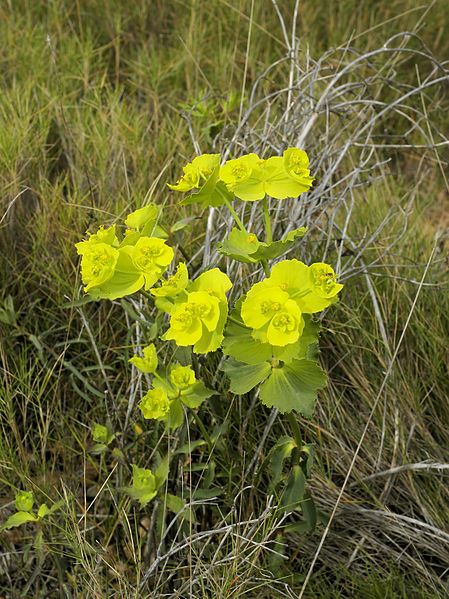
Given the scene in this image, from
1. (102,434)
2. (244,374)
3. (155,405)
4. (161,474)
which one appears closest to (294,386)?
(244,374)

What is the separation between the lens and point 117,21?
275 centimetres

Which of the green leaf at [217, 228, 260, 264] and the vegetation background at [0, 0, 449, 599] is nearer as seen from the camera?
the green leaf at [217, 228, 260, 264]

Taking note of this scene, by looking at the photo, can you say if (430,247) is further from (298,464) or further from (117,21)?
(117,21)

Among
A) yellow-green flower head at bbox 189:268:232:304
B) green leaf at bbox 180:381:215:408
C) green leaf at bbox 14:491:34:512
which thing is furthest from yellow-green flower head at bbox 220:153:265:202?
green leaf at bbox 14:491:34:512

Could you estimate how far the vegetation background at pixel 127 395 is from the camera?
1351mm

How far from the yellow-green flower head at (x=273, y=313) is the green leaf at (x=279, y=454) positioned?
35 centimetres

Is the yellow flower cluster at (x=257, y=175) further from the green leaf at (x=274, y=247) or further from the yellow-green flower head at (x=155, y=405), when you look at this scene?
the yellow-green flower head at (x=155, y=405)

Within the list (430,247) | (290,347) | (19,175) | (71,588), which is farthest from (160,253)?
(430,247)

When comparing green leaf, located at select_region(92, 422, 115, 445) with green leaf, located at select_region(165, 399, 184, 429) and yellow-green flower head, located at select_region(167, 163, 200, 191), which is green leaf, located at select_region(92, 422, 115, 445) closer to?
green leaf, located at select_region(165, 399, 184, 429)

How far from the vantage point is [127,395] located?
1696 mm

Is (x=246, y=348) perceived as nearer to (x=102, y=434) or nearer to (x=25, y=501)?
(x=102, y=434)

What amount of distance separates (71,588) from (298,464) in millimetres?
648

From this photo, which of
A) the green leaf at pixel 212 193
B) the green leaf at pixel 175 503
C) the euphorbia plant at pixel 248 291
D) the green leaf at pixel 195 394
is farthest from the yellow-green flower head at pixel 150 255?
the green leaf at pixel 175 503

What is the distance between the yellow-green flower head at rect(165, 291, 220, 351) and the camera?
99 cm
